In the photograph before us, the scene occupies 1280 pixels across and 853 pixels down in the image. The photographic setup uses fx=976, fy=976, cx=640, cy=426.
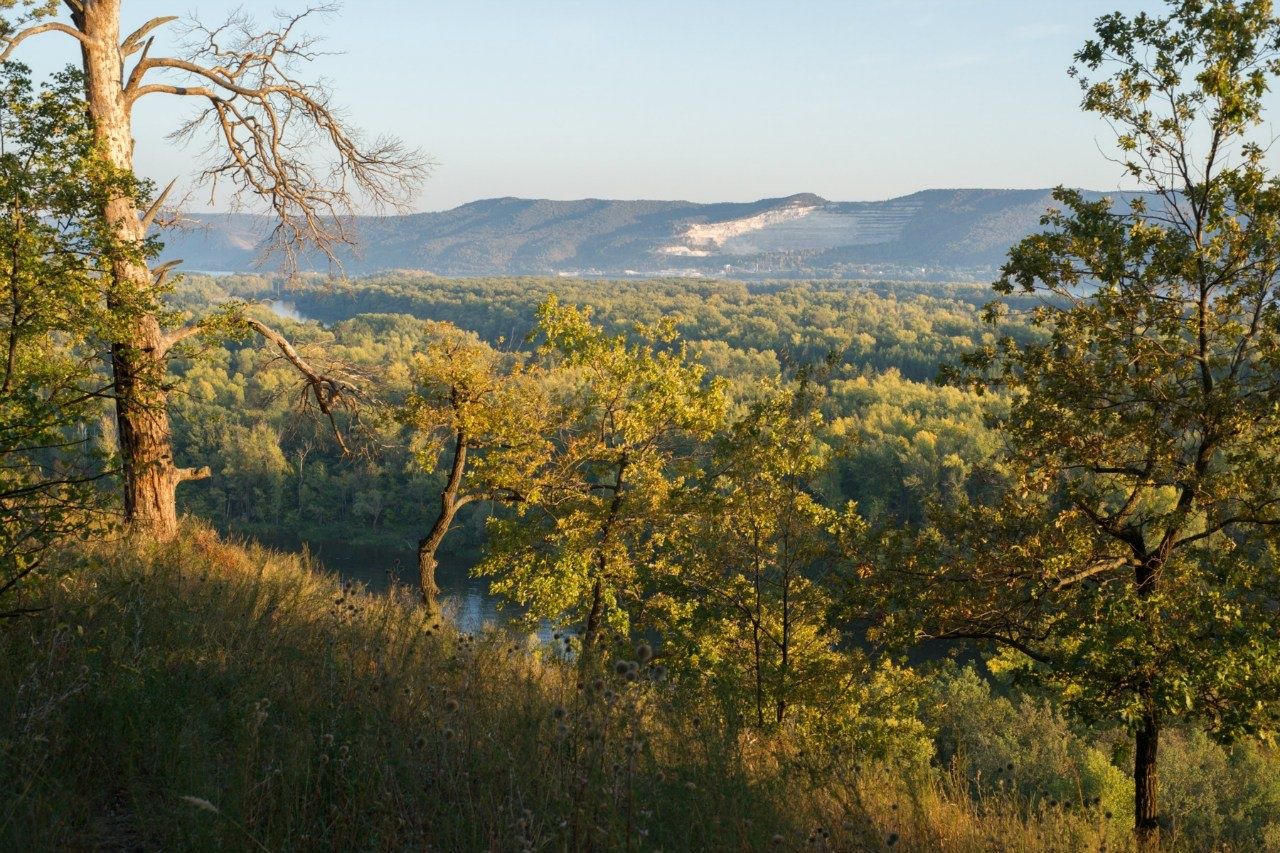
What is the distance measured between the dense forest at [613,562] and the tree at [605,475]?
8 cm

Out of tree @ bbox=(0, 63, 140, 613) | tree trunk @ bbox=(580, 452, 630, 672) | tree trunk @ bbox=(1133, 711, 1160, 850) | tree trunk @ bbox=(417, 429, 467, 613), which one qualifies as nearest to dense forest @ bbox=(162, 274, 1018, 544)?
tree trunk @ bbox=(417, 429, 467, 613)

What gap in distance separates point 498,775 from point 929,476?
58449mm

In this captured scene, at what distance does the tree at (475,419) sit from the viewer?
16.4 metres

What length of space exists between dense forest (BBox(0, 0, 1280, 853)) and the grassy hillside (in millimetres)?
22

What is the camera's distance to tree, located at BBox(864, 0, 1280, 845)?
Answer: 798 cm

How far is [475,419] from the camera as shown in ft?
53.6

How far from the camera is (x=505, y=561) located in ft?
55.9

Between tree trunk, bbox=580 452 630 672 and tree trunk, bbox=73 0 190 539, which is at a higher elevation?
tree trunk, bbox=73 0 190 539

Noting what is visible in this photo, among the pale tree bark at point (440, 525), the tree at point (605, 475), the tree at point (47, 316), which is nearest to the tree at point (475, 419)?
the pale tree bark at point (440, 525)

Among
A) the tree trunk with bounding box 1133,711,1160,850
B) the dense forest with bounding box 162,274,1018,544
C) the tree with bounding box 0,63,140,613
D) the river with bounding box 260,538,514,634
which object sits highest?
the tree with bounding box 0,63,140,613

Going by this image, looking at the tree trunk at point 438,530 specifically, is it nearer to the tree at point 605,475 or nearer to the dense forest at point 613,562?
the dense forest at point 613,562

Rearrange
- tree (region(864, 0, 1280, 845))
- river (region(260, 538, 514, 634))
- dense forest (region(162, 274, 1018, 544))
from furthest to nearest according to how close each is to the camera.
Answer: dense forest (region(162, 274, 1018, 544)) < river (region(260, 538, 514, 634)) < tree (region(864, 0, 1280, 845))

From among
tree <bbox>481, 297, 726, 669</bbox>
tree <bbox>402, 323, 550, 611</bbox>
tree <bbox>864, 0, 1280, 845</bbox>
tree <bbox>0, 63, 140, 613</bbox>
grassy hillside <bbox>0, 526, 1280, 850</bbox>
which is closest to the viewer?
grassy hillside <bbox>0, 526, 1280, 850</bbox>

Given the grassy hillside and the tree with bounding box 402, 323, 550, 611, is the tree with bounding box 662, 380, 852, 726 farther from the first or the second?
the grassy hillside
